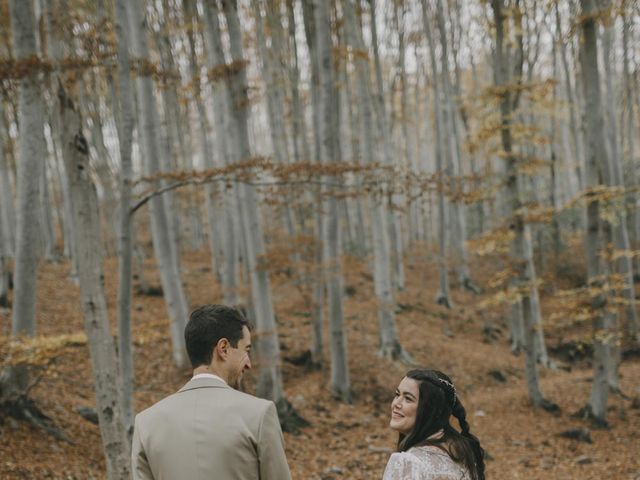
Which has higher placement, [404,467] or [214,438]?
[214,438]

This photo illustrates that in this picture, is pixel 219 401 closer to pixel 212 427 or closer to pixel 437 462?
pixel 212 427

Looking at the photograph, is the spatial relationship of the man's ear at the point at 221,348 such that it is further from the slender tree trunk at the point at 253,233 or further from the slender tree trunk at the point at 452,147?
the slender tree trunk at the point at 452,147

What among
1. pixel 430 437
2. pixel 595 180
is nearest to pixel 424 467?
pixel 430 437

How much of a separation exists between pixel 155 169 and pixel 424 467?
27.8ft

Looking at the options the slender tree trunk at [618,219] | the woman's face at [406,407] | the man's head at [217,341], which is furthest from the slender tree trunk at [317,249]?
the man's head at [217,341]

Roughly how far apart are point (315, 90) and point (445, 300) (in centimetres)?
971

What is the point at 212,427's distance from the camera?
1.87 m

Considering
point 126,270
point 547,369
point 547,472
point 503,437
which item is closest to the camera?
point 126,270

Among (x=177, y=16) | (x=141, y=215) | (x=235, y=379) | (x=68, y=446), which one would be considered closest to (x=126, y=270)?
(x=68, y=446)

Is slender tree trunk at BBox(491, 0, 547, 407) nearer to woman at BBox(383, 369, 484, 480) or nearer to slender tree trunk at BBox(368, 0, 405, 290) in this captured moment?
slender tree trunk at BBox(368, 0, 405, 290)

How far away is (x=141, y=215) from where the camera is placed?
98.9ft

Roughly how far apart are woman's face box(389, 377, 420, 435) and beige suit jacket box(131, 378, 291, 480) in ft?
2.19

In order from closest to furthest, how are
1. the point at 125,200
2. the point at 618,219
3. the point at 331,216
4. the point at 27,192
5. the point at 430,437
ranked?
the point at 430,437, the point at 125,200, the point at 27,192, the point at 331,216, the point at 618,219

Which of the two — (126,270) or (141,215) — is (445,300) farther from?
(141,215)
